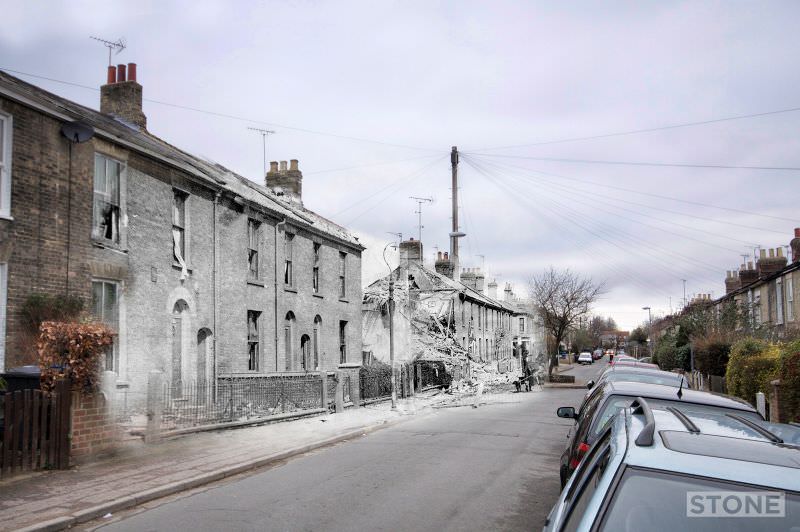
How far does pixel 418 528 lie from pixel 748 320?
99.8 ft

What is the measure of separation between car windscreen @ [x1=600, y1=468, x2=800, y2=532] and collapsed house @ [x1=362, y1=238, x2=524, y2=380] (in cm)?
2299

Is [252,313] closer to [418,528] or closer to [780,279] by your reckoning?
[418,528]

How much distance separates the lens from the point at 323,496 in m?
9.23

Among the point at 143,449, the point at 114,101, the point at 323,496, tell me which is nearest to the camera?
the point at 323,496

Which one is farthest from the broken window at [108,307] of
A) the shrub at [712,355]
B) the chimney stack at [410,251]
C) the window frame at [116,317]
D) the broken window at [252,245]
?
the chimney stack at [410,251]

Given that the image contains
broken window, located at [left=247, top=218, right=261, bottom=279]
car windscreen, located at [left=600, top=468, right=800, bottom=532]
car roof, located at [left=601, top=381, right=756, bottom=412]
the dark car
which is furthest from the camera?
broken window, located at [left=247, top=218, right=261, bottom=279]

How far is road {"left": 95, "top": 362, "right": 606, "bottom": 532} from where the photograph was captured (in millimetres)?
7871

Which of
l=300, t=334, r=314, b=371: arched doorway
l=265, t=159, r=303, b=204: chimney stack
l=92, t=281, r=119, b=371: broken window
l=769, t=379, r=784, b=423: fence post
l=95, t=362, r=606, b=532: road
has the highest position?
l=265, t=159, r=303, b=204: chimney stack

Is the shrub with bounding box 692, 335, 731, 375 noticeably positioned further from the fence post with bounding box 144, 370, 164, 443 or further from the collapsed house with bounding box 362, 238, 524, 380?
the fence post with bounding box 144, 370, 164, 443

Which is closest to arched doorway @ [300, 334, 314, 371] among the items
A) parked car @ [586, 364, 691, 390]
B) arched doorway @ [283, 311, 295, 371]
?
arched doorway @ [283, 311, 295, 371]

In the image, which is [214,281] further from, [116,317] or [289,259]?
[289,259]

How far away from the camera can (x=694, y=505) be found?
9.69ft

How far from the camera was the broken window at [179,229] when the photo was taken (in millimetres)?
18109

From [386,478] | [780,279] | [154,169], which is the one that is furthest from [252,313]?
[780,279]
